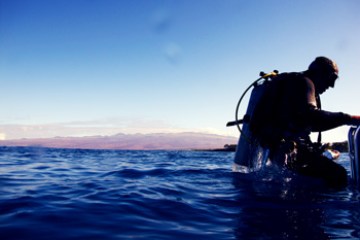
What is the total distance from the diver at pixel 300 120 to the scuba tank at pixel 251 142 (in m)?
0.36

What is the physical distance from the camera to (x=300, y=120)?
4.71 m

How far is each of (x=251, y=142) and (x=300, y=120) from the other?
1410mm

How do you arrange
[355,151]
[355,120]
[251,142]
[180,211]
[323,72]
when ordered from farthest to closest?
1. [251,142]
2. [323,72]
3. [355,151]
4. [355,120]
5. [180,211]

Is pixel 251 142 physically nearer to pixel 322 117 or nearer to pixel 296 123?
pixel 296 123

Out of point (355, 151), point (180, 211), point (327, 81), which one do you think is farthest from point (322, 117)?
point (180, 211)

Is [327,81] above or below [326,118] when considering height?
above

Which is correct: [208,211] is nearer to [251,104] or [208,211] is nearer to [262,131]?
[262,131]

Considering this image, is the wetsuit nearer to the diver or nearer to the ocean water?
the diver

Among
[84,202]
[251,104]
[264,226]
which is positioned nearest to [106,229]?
[84,202]

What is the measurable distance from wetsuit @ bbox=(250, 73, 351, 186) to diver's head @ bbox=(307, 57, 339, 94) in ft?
1.27

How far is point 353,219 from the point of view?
125 inches

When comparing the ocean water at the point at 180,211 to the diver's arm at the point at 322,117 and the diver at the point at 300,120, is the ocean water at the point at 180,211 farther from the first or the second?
the diver's arm at the point at 322,117

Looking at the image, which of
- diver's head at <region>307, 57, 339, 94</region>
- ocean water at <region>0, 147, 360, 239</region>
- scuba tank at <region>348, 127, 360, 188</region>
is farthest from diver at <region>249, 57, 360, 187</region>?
ocean water at <region>0, 147, 360, 239</region>

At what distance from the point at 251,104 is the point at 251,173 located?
5.18 ft
